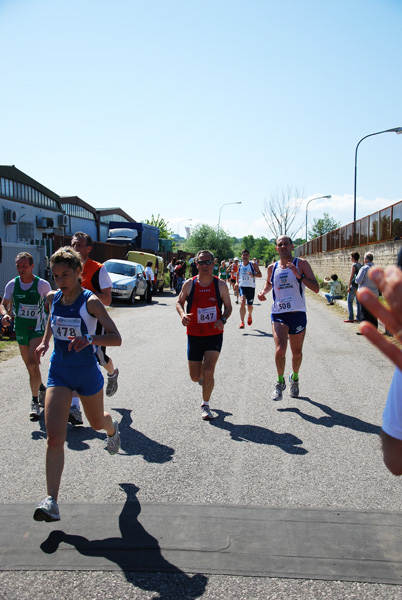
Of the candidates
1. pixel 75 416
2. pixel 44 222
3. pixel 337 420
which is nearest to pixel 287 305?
pixel 337 420

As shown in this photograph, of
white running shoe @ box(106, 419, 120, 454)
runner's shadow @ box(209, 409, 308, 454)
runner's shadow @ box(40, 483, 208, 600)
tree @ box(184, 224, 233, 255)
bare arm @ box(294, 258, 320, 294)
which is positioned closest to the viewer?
runner's shadow @ box(40, 483, 208, 600)

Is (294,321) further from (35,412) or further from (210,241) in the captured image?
(210,241)

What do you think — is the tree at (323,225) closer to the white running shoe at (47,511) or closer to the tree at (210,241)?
the tree at (210,241)

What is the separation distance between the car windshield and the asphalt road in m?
14.3

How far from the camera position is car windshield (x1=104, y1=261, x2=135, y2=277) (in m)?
23.4

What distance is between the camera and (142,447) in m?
5.27

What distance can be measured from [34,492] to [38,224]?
39895 mm

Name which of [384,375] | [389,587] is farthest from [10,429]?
[384,375]

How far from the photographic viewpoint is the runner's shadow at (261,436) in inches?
209

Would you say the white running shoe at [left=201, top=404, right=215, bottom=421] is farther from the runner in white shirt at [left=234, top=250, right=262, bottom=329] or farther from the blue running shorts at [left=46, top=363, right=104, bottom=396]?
the runner in white shirt at [left=234, top=250, right=262, bottom=329]

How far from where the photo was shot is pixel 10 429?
5.80m

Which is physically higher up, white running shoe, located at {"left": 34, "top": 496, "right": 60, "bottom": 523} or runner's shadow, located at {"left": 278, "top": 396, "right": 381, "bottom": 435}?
white running shoe, located at {"left": 34, "top": 496, "right": 60, "bottom": 523}

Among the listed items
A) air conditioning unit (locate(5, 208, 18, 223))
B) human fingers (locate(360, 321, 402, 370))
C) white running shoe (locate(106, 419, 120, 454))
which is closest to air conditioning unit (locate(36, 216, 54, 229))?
air conditioning unit (locate(5, 208, 18, 223))

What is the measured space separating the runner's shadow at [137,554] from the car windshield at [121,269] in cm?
1980
